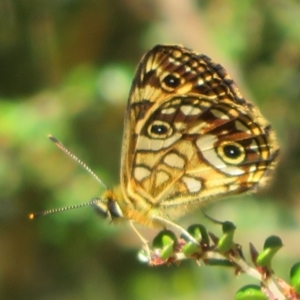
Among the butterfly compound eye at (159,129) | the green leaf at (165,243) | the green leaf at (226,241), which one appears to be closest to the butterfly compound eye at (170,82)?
the butterfly compound eye at (159,129)

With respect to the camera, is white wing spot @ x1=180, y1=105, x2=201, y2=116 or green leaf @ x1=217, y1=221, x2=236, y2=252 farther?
white wing spot @ x1=180, y1=105, x2=201, y2=116

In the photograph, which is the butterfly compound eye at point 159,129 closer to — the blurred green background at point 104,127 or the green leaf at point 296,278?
the green leaf at point 296,278

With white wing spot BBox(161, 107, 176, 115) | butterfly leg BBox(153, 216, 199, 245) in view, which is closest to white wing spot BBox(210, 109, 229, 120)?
white wing spot BBox(161, 107, 176, 115)

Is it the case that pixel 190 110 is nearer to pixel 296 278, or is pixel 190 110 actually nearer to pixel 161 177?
pixel 161 177

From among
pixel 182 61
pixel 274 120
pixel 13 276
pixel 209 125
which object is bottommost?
pixel 13 276

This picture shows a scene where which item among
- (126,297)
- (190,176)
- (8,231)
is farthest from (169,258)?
(8,231)

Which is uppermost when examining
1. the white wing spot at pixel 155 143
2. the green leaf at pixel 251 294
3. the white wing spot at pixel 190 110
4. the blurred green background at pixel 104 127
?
the white wing spot at pixel 190 110

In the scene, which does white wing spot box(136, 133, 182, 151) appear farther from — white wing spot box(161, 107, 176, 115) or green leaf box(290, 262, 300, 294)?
green leaf box(290, 262, 300, 294)

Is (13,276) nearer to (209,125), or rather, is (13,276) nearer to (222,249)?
(209,125)
